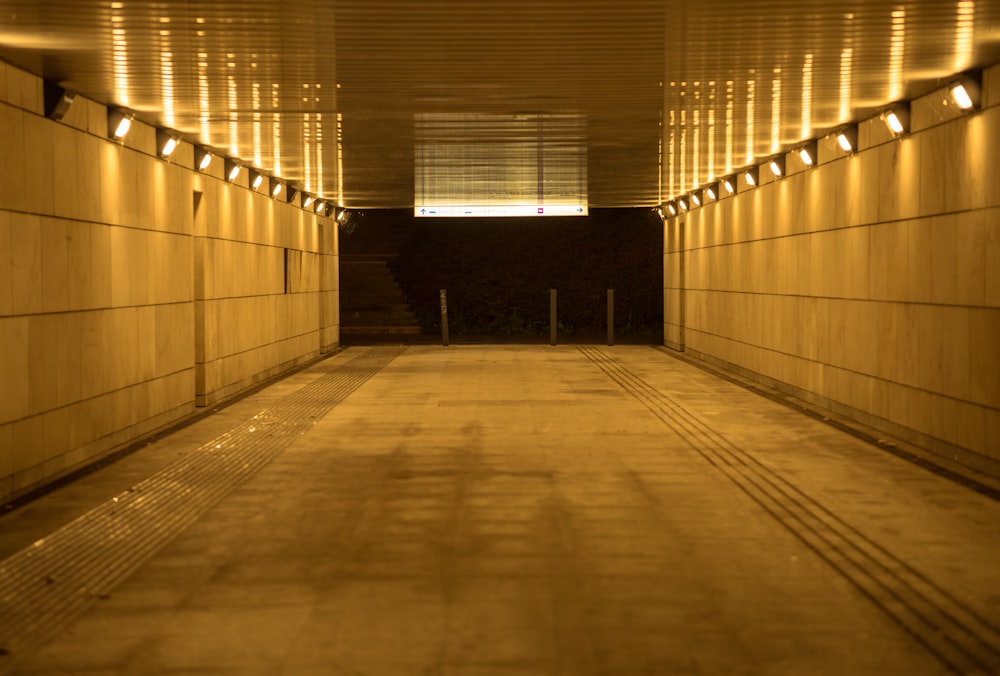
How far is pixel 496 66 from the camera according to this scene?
9305 millimetres

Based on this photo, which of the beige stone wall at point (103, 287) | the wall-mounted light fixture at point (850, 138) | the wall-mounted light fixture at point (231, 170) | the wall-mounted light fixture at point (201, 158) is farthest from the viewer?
the wall-mounted light fixture at point (231, 170)

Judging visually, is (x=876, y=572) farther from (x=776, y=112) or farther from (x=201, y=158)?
(x=201, y=158)

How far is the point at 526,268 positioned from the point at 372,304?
7868 millimetres

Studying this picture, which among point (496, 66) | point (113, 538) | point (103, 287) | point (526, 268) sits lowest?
point (113, 538)

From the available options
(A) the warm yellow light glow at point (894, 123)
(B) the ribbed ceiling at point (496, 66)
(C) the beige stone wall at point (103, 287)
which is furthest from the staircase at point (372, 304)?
(A) the warm yellow light glow at point (894, 123)

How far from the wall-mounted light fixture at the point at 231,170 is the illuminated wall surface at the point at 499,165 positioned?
8.30ft

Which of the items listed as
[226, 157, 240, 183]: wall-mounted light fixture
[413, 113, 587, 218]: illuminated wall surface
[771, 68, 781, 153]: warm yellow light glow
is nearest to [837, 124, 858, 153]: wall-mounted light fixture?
[771, 68, 781, 153]: warm yellow light glow

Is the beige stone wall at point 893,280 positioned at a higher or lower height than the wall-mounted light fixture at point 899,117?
lower

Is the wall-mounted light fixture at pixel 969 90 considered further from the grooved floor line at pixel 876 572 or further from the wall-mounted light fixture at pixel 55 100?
the wall-mounted light fixture at pixel 55 100

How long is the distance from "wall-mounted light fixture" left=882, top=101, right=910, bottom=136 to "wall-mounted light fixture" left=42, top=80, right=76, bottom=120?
7.61m

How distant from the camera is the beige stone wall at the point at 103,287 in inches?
353

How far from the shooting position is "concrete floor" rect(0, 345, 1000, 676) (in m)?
5.19

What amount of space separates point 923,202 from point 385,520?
6.16 meters

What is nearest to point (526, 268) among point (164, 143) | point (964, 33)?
point (164, 143)
